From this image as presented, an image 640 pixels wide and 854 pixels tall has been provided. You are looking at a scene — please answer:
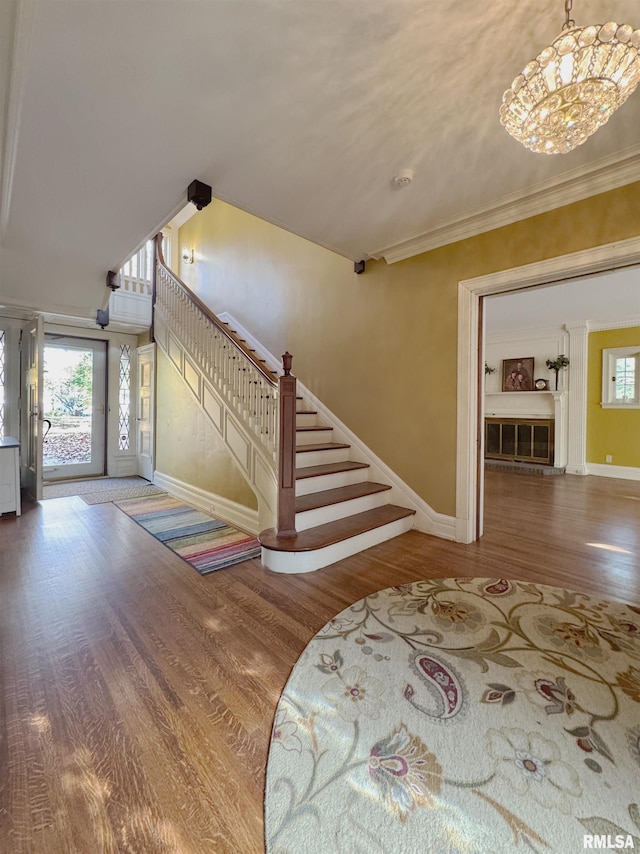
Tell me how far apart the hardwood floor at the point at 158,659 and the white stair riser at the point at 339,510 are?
43 centimetres

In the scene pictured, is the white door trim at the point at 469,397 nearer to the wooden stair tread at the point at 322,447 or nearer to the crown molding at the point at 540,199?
the crown molding at the point at 540,199

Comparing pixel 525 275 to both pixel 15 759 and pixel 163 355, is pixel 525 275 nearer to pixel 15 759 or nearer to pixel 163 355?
pixel 15 759

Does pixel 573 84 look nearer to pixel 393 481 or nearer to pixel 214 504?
pixel 393 481

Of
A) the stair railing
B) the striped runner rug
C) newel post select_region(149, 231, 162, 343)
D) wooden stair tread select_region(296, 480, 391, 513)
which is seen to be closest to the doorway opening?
newel post select_region(149, 231, 162, 343)

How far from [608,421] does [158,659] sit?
7.69m

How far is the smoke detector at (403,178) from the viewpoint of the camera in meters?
2.29

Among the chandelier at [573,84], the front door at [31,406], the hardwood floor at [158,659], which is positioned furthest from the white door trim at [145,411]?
the chandelier at [573,84]

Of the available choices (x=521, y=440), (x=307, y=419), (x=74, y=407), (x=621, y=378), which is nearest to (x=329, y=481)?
(x=307, y=419)

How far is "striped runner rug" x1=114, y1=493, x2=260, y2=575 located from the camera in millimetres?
2826

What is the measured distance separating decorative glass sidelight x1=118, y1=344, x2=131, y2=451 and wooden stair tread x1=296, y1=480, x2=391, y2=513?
13.8 ft

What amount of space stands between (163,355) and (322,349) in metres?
2.53

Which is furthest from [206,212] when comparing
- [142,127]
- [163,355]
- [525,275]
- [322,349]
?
[525,275]

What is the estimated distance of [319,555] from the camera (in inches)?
104

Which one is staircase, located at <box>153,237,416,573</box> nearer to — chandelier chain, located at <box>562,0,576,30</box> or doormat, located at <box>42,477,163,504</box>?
doormat, located at <box>42,477,163,504</box>
